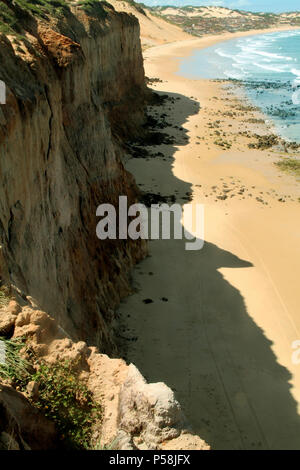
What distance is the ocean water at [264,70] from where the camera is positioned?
50094 mm

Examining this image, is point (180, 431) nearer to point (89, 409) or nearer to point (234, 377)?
point (89, 409)

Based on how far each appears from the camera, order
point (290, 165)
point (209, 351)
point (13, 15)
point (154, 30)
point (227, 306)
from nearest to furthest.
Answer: point (13, 15), point (209, 351), point (227, 306), point (290, 165), point (154, 30)

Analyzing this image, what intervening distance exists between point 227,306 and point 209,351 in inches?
104

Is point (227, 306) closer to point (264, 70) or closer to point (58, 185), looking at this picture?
point (58, 185)

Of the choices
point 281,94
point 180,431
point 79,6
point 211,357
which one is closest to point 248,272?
point 211,357

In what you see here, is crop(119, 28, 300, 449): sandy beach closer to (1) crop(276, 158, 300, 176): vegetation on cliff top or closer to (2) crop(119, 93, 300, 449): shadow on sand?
(2) crop(119, 93, 300, 449): shadow on sand

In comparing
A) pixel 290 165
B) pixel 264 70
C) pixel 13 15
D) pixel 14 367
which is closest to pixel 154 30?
pixel 264 70

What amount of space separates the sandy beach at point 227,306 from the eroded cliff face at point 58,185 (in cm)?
151

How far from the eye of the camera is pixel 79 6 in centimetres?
3097

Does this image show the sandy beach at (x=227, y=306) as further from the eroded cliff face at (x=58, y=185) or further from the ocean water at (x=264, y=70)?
the ocean water at (x=264, y=70)

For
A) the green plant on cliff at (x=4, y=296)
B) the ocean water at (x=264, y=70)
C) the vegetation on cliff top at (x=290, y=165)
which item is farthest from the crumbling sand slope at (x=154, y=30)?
the green plant on cliff at (x=4, y=296)

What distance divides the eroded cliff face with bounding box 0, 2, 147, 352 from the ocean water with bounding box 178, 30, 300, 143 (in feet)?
97.4

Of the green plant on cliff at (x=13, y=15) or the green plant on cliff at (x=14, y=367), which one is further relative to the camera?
the green plant on cliff at (x=13, y=15)

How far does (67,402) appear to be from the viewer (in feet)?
20.4
